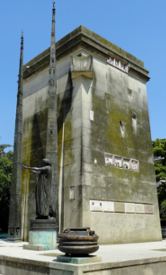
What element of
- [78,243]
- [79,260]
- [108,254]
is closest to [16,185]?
[108,254]

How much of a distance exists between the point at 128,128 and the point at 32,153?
4.36 metres

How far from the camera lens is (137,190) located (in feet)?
45.8

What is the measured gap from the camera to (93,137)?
12625mm

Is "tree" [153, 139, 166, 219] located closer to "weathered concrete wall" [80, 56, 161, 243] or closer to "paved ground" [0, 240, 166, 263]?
"weathered concrete wall" [80, 56, 161, 243]

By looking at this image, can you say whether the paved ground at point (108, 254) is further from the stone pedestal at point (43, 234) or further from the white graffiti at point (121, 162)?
the white graffiti at point (121, 162)

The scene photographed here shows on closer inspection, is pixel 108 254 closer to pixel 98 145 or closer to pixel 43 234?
pixel 43 234

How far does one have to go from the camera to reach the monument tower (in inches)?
476

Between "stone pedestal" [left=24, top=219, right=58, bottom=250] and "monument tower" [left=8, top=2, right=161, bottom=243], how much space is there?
255 centimetres

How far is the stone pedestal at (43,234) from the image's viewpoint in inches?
344

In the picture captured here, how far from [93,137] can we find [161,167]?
8701 mm

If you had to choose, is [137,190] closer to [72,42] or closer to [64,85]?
[64,85]

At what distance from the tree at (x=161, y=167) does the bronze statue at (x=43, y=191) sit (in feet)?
37.7

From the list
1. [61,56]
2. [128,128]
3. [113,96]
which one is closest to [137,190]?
[128,128]

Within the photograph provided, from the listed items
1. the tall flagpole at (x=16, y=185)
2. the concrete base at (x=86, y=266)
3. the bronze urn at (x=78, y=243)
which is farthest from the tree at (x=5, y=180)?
the bronze urn at (x=78, y=243)
